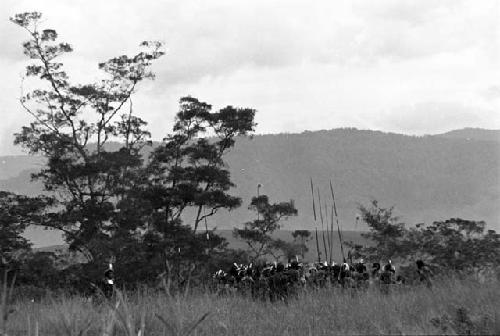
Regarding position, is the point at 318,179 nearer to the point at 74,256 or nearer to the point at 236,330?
the point at 74,256

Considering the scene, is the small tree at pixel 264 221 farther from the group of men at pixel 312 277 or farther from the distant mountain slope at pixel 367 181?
the distant mountain slope at pixel 367 181

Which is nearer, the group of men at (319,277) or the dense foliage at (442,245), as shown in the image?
the group of men at (319,277)

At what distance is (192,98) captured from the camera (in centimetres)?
3594

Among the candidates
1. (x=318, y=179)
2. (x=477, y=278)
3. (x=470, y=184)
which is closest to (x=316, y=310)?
(x=477, y=278)

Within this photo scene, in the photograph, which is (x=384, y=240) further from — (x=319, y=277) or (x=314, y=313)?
(x=314, y=313)

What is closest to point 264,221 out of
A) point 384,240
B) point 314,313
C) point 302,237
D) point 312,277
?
point 302,237

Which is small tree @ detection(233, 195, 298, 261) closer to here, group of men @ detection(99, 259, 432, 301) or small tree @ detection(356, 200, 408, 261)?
small tree @ detection(356, 200, 408, 261)

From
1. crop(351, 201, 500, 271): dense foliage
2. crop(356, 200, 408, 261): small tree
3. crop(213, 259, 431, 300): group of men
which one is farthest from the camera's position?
crop(356, 200, 408, 261): small tree


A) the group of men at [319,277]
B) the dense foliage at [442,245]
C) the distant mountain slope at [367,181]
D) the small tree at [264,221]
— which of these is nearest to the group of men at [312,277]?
the group of men at [319,277]

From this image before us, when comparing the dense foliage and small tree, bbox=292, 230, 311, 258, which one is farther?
small tree, bbox=292, 230, 311, 258

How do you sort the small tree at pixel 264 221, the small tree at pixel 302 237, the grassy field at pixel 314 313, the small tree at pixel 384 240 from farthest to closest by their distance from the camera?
the small tree at pixel 264 221 → the small tree at pixel 302 237 → the small tree at pixel 384 240 → the grassy field at pixel 314 313

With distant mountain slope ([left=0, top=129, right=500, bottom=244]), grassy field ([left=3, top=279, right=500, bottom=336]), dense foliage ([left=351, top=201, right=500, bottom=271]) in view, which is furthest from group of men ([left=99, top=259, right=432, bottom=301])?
distant mountain slope ([left=0, top=129, right=500, bottom=244])

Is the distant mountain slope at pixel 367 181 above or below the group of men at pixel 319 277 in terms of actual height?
above

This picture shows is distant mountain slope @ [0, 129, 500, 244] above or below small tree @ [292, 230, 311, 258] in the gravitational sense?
above
